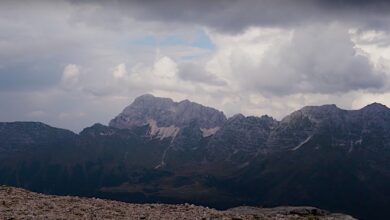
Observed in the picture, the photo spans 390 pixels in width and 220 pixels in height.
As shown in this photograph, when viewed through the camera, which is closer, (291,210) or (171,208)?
(171,208)

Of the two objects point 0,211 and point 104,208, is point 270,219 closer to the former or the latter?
point 104,208

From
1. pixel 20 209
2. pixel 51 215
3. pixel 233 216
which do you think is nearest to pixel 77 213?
pixel 51 215

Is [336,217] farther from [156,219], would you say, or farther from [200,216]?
[156,219]

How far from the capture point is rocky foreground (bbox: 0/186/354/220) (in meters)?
46.2

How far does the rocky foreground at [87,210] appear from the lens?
46.2 meters

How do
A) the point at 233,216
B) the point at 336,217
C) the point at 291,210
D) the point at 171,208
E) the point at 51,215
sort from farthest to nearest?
the point at 291,210
the point at 336,217
the point at 171,208
the point at 233,216
the point at 51,215

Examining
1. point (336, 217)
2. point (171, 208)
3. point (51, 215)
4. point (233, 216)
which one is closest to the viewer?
point (51, 215)

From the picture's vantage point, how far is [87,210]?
1918 inches

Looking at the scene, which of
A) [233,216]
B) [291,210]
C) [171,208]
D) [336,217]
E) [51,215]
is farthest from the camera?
[291,210]

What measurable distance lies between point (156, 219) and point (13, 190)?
21484 millimetres

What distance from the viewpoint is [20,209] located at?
47.5 metres

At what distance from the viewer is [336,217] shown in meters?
56.9

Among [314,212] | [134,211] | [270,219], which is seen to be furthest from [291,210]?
[134,211]

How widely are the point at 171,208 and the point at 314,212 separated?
18.5 m
